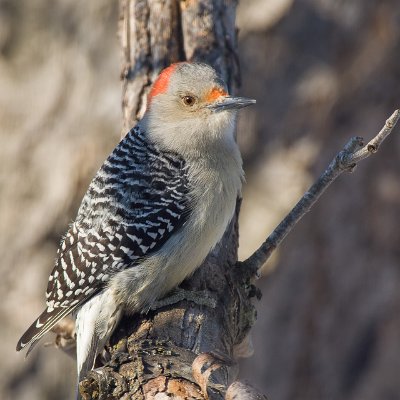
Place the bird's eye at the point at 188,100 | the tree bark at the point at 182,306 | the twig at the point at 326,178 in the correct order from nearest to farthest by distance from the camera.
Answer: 1. the tree bark at the point at 182,306
2. the twig at the point at 326,178
3. the bird's eye at the point at 188,100

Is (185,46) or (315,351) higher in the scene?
(185,46)

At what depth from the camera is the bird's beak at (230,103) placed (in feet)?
18.4

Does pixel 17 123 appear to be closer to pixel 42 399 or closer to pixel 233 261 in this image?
pixel 42 399

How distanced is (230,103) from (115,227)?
107 cm

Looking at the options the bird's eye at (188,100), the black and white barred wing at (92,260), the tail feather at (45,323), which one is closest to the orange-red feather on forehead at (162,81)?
the bird's eye at (188,100)

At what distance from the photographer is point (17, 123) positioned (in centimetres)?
881

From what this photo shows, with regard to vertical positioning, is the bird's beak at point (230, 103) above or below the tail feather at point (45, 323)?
above

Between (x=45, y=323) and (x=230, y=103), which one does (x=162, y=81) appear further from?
(x=45, y=323)

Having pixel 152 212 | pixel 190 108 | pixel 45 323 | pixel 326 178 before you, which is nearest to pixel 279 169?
pixel 190 108

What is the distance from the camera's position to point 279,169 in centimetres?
849

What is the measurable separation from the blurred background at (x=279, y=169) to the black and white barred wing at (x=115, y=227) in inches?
109

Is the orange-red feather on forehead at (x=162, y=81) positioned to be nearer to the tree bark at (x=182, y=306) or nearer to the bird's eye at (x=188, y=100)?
the bird's eye at (x=188, y=100)

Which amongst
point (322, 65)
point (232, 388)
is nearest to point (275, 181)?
point (322, 65)

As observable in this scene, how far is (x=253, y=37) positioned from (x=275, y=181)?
1.40 meters
